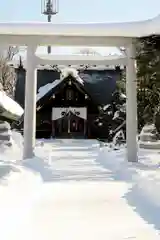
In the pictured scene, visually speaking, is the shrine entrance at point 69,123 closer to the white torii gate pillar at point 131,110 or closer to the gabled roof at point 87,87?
the gabled roof at point 87,87

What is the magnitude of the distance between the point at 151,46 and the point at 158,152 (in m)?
6.22

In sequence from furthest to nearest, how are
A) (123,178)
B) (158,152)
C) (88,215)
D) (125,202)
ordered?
(158,152), (123,178), (125,202), (88,215)

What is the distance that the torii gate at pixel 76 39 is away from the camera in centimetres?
1003

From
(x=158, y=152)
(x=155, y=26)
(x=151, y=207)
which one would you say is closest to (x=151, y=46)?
(x=155, y=26)

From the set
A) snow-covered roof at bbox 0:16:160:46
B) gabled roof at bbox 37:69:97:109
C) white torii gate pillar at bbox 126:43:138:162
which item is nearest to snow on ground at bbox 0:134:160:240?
white torii gate pillar at bbox 126:43:138:162

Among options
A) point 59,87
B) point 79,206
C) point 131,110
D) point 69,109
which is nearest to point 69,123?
point 69,109

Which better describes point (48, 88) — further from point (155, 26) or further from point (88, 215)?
point (88, 215)

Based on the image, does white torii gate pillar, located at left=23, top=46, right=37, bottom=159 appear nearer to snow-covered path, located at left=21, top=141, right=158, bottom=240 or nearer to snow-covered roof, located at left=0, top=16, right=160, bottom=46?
snow-covered roof, located at left=0, top=16, right=160, bottom=46

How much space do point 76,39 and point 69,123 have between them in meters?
18.6

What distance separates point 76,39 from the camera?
10828 mm

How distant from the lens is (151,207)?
5590 millimetres

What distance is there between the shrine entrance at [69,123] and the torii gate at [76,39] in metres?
16.6

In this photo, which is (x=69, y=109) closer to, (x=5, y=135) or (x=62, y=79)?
(x=62, y=79)

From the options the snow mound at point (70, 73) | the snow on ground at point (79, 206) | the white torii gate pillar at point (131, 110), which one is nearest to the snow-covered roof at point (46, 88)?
the snow mound at point (70, 73)
